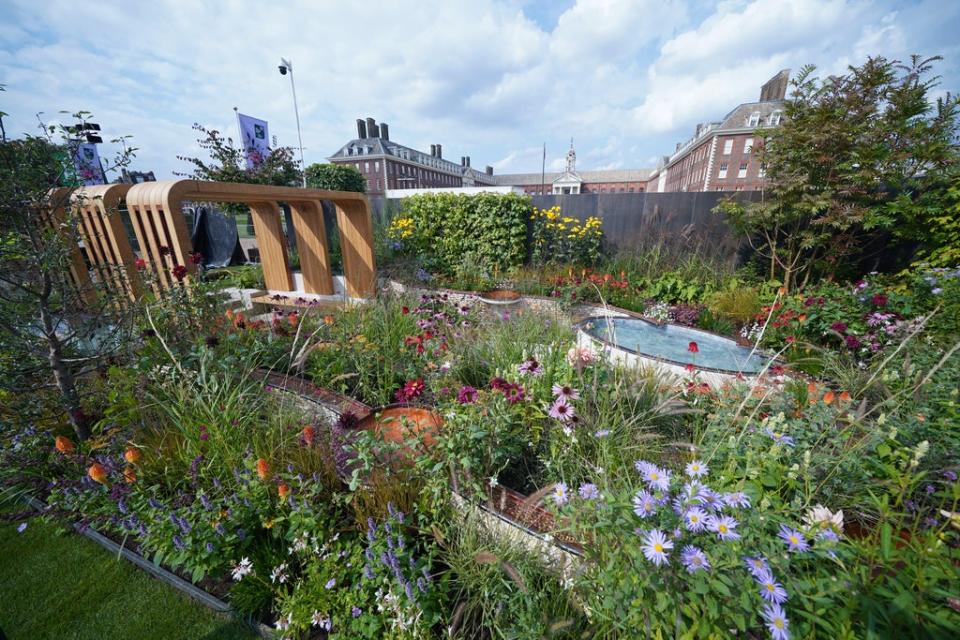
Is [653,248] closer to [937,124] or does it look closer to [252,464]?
[937,124]

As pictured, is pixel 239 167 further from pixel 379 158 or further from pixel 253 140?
pixel 379 158

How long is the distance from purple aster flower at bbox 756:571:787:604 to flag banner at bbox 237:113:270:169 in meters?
12.7

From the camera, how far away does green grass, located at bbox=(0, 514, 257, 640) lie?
147 centimetres

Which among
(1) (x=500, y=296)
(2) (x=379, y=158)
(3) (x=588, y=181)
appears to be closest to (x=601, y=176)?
(3) (x=588, y=181)

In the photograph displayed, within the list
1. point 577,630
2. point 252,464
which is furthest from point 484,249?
point 577,630

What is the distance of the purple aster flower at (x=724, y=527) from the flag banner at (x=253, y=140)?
41.3 feet

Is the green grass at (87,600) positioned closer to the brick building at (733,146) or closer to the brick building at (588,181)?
the brick building at (733,146)

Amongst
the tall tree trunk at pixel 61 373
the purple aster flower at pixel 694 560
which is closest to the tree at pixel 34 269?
the tall tree trunk at pixel 61 373

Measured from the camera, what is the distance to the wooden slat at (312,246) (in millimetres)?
5930

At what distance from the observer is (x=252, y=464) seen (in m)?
1.68

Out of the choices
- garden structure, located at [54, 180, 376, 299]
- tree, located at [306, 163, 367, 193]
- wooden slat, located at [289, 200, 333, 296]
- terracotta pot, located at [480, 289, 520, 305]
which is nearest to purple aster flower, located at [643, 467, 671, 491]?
garden structure, located at [54, 180, 376, 299]

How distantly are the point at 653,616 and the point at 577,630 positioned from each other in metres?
0.51

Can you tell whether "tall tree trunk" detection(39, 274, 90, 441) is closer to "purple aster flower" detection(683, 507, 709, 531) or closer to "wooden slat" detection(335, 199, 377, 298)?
"purple aster flower" detection(683, 507, 709, 531)

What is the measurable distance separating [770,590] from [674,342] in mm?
4537
